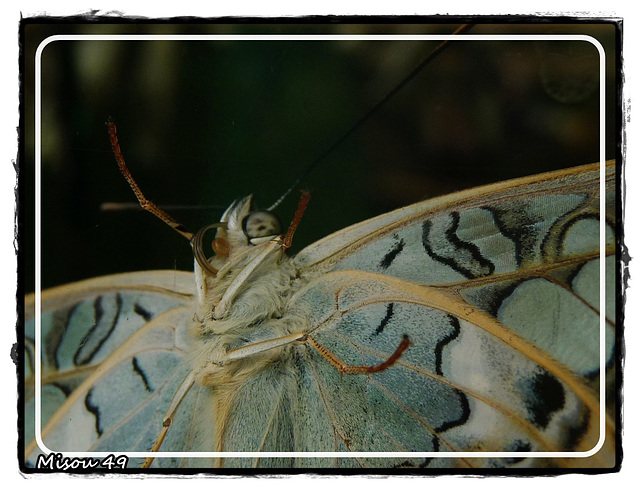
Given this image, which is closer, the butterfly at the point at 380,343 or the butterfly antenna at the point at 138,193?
the butterfly at the point at 380,343

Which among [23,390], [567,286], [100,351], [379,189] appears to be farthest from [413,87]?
[23,390]

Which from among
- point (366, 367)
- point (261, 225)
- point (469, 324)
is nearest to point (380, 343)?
point (366, 367)

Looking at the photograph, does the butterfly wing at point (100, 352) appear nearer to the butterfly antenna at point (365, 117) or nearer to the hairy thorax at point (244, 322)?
the hairy thorax at point (244, 322)

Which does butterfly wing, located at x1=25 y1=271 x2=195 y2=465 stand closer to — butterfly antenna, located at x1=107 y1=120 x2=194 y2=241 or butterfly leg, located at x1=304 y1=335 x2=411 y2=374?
butterfly antenna, located at x1=107 y1=120 x2=194 y2=241

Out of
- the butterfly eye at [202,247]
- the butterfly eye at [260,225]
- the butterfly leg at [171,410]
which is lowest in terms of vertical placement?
the butterfly leg at [171,410]

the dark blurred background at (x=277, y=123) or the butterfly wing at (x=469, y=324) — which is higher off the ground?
the dark blurred background at (x=277, y=123)

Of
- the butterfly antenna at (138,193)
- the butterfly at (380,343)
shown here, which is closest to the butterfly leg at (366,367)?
the butterfly at (380,343)
